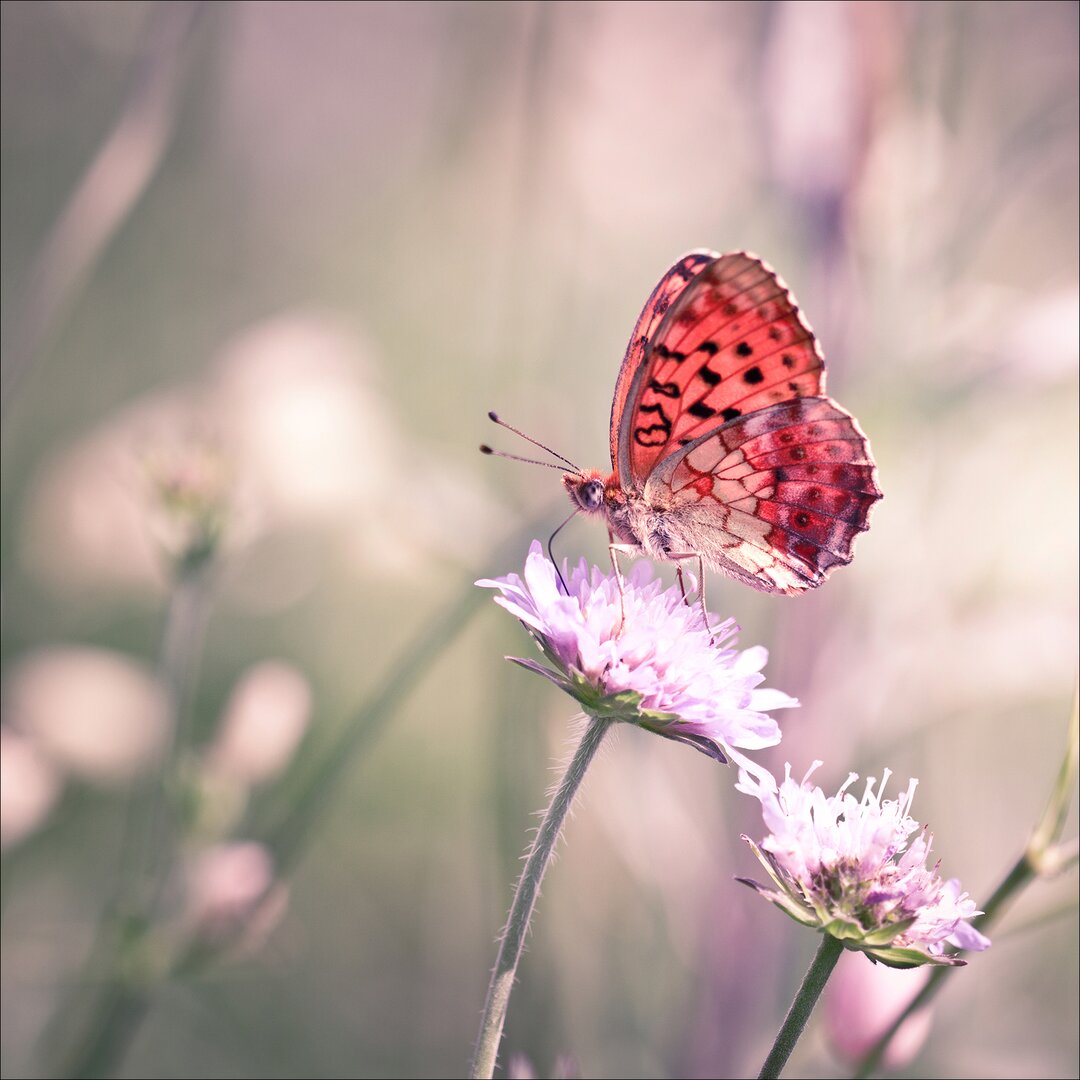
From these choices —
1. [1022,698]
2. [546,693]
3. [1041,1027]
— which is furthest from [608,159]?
[1041,1027]

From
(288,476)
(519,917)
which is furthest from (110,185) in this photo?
(519,917)

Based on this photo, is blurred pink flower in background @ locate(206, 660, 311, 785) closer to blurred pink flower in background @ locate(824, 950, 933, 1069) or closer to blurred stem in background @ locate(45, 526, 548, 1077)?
blurred stem in background @ locate(45, 526, 548, 1077)

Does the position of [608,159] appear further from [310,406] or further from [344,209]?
[344,209]

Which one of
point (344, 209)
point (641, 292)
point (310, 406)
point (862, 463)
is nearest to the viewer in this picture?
point (862, 463)

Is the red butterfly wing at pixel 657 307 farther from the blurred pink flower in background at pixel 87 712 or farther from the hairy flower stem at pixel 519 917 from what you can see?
the blurred pink flower in background at pixel 87 712

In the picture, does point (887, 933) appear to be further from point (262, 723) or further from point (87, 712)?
point (87, 712)

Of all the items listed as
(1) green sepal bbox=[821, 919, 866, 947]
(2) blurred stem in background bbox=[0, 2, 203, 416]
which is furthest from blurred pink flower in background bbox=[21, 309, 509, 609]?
(1) green sepal bbox=[821, 919, 866, 947]

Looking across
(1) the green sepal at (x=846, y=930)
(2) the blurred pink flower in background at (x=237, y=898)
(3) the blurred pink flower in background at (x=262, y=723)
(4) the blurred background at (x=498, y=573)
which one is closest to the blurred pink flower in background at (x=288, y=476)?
(4) the blurred background at (x=498, y=573)
